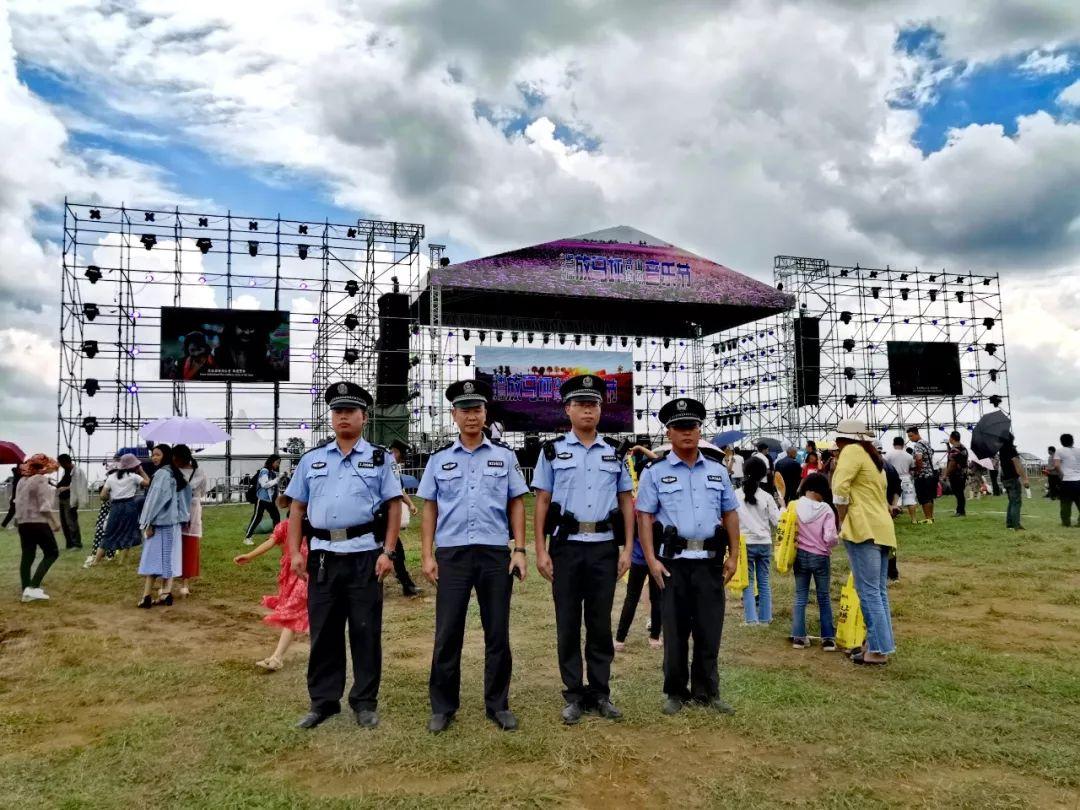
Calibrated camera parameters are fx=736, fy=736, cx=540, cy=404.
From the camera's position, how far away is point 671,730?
384cm

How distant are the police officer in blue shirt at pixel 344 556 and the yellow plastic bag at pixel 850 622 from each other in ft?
11.0

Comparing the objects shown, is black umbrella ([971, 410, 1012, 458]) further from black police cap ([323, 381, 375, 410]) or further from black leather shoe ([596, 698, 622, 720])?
black police cap ([323, 381, 375, 410])

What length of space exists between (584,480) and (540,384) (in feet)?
77.4

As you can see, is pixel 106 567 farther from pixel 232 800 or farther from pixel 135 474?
pixel 232 800

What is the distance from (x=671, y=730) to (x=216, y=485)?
21.6 meters

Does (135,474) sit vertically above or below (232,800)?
above

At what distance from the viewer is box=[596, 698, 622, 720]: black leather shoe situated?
399 centimetres

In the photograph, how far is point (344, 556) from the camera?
3.99 metres

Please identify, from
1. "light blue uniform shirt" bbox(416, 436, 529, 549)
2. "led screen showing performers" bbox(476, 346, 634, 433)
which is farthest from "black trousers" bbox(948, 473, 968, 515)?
"led screen showing performers" bbox(476, 346, 634, 433)

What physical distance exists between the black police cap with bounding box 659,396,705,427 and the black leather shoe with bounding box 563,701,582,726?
164 cm

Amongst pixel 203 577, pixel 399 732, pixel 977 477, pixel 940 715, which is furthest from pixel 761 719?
pixel 977 477

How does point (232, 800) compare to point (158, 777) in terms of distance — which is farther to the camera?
point (158, 777)

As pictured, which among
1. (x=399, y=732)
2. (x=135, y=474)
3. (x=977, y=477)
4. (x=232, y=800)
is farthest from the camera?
(x=977, y=477)

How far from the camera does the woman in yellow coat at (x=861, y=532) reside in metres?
5.02
